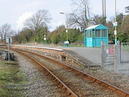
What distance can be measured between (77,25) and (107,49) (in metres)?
61.6

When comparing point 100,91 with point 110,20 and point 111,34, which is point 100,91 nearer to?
point 111,34

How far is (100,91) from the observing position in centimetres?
1151

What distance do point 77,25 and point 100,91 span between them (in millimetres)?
71167

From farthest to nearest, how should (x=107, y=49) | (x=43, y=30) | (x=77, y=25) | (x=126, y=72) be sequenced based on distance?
(x=43, y=30), (x=77, y=25), (x=107, y=49), (x=126, y=72)

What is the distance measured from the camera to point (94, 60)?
24375 mm

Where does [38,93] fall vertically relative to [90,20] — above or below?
below

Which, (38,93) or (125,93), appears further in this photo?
(38,93)

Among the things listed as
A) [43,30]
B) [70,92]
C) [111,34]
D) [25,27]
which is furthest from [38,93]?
[25,27]

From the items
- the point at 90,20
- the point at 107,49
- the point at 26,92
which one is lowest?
the point at 26,92

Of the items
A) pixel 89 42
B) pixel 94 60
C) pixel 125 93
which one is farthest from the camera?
pixel 89 42

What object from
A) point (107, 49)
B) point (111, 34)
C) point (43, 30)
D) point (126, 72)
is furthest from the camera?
point (43, 30)

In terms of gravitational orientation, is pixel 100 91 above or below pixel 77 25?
below

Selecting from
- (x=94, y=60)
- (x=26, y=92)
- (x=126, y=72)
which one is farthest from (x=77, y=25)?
(x=26, y=92)

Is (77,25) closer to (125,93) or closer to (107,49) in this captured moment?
(107,49)
